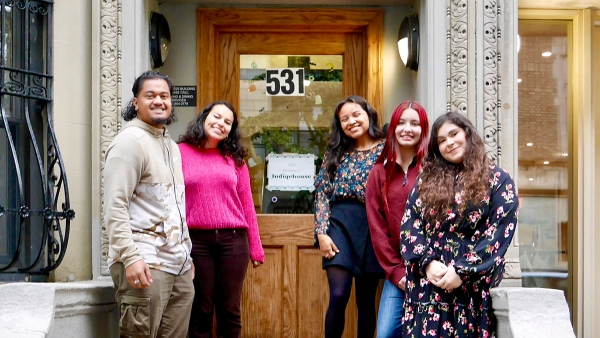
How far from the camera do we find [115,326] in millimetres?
4496

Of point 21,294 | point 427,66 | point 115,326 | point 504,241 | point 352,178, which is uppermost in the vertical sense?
point 427,66

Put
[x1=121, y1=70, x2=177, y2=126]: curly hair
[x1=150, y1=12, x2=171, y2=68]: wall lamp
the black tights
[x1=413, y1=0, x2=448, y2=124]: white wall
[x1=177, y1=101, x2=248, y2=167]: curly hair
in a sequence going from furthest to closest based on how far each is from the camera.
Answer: [x1=150, y1=12, x2=171, y2=68]: wall lamp
[x1=413, y1=0, x2=448, y2=124]: white wall
[x1=177, y1=101, x2=248, y2=167]: curly hair
the black tights
[x1=121, y1=70, x2=177, y2=126]: curly hair

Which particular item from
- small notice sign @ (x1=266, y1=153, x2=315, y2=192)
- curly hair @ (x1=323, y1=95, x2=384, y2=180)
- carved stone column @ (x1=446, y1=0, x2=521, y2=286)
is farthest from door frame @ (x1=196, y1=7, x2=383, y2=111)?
curly hair @ (x1=323, y1=95, x2=384, y2=180)

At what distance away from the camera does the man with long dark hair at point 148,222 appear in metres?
3.46

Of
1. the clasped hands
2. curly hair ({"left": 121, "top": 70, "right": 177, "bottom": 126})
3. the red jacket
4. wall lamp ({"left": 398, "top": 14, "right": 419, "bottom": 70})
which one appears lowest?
the clasped hands

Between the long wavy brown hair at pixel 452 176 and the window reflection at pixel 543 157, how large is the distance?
5.96 feet

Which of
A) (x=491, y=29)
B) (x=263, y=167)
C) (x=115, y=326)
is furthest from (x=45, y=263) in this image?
(x=491, y=29)

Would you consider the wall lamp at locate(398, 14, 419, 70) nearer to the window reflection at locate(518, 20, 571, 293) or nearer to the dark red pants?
the window reflection at locate(518, 20, 571, 293)

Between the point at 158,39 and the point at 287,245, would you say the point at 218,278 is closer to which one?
the point at 287,245

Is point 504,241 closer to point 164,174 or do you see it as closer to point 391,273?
point 391,273

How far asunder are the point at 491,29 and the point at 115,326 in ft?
9.53

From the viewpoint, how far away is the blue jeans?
3787 millimetres

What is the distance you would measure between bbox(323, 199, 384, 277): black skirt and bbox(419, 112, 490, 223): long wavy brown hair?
72cm

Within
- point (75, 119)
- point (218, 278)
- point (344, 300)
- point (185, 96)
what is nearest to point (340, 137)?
point (344, 300)
